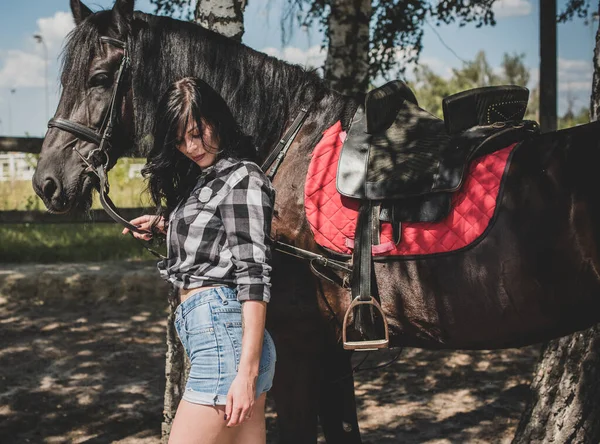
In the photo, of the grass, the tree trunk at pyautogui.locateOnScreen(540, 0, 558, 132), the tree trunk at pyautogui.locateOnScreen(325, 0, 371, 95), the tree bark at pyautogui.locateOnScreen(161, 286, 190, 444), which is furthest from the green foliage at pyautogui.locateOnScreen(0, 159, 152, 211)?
the tree bark at pyautogui.locateOnScreen(161, 286, 190, 444)

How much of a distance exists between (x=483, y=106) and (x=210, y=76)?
1077 mm

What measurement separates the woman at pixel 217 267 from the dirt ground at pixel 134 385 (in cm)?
215

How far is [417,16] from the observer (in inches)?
304

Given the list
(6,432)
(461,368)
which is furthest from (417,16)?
(6,432)

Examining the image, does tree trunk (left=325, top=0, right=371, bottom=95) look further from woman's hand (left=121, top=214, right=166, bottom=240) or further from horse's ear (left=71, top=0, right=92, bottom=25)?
woman's hand (left=121, top=214, right=166, bottom=240)

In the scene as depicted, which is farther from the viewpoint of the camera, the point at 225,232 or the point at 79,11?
the point at 79,11

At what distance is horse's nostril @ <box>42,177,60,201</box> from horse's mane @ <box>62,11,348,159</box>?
0.34 metres

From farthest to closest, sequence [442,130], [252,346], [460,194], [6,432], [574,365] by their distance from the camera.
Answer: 1. [6,432]
2. [574,365]
3. [442,130]
4. [460,194]
5. [252,346]

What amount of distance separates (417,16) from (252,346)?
660 centimetres

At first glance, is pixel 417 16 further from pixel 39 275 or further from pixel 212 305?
pixel 212 305

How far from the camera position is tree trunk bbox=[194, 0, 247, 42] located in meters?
3.39

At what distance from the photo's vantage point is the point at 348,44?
6176 millimetres

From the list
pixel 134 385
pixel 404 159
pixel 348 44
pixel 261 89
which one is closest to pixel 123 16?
pixel 261 89

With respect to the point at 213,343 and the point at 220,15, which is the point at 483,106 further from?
the point at 220,15
